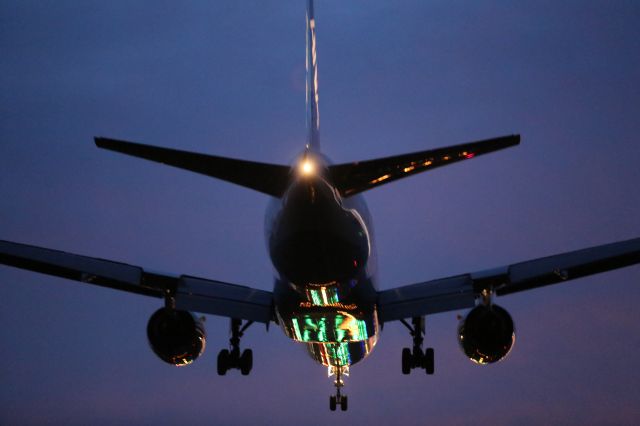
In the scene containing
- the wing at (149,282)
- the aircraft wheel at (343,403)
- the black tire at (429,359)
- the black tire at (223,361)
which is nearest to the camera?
the wing at (149,282)

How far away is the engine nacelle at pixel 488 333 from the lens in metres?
21.5

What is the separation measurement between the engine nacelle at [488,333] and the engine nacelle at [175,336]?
6297 millimetres

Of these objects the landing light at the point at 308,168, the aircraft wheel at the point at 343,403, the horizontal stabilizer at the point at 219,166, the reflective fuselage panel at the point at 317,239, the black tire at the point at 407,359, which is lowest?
the reflective fuselage panel at the point at 317,239

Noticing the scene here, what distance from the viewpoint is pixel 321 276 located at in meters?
17.1

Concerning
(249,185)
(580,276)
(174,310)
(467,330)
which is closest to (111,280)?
(174,310)

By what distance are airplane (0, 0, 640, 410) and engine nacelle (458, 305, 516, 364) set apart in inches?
0.9

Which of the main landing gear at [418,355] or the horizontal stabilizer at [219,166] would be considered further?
the main landing gear at [418,355]

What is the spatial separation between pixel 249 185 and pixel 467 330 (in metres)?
7.30

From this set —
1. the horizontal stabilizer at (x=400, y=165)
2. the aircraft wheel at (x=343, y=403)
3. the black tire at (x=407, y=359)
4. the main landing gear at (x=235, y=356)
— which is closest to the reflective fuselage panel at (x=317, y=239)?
the horizontal stabilizer at (x=400, y=165)

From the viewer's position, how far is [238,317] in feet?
76.4

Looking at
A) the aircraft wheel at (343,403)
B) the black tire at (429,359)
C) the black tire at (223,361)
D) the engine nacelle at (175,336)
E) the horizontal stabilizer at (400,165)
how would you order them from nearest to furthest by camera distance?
the horizontal stabilizer at (400,165) < the engine nacelle at (175,336) < the black tire at (223,361) < the black tire at (429,359) < the aircraft wheel at (343,403)

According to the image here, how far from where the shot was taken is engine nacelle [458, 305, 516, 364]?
70.7 feet

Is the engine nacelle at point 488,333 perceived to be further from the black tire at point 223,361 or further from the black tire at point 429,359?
the black tire at point 223,361

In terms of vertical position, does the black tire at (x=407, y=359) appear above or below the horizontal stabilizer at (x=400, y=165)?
above
